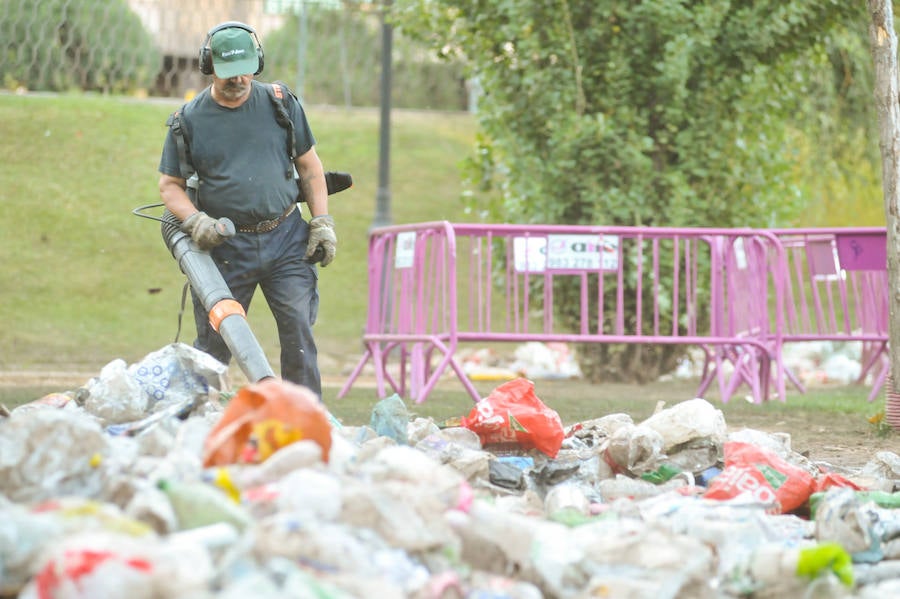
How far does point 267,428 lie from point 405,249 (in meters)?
6.20

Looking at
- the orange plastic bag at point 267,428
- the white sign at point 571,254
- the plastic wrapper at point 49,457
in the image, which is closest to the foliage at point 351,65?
the white sign at point 571,254

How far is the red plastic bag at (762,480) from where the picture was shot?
15.4 ft

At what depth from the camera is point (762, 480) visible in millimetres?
4797

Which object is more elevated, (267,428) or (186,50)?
(186,50)

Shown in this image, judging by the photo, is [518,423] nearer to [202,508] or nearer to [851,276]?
[202,508]

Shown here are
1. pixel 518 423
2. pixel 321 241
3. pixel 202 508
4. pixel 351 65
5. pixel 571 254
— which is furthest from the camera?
pixel 351 65

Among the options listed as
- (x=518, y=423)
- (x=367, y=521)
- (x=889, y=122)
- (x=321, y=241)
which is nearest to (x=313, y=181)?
(x=321, y=241)

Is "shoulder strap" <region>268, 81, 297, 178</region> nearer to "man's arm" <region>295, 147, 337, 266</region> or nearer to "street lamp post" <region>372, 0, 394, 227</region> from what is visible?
"man's arm" <region>295, 147, 337, 266</region>

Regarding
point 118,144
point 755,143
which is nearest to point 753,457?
point 755,143

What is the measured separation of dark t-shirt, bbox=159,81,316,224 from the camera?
19.5ft

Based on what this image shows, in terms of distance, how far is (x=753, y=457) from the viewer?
495 cm

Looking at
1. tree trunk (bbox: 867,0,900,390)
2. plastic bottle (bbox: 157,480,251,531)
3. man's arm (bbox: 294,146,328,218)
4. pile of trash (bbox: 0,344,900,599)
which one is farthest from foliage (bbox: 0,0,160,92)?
→ plastic bottle (bbox: 157,480,251,531)

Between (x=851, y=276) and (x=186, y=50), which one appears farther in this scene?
(x=186, y=50)

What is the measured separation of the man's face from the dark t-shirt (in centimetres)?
7
